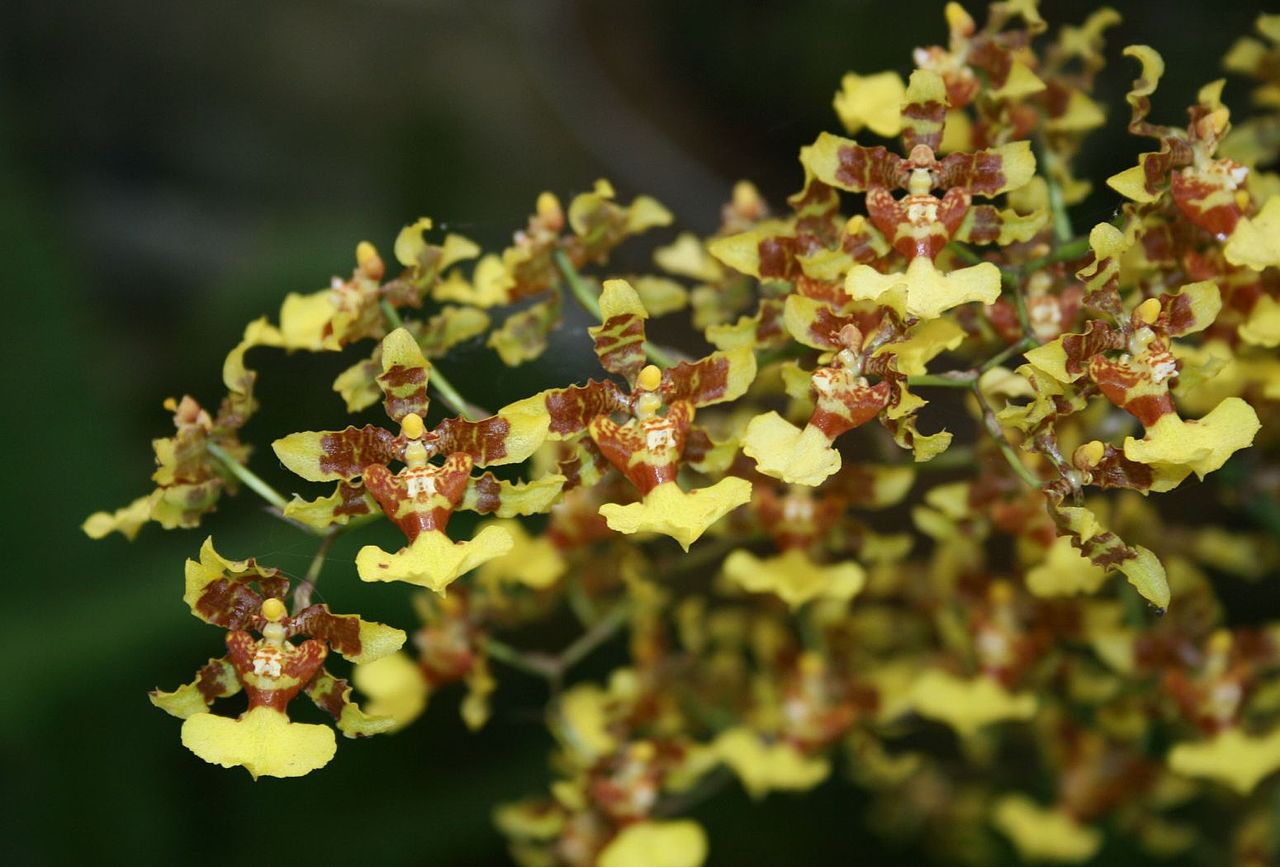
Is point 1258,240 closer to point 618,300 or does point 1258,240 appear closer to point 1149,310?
point 1149,310

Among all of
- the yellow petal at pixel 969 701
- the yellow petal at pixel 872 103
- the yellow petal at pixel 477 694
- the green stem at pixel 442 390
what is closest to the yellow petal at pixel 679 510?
the green stem at pixel 442 390

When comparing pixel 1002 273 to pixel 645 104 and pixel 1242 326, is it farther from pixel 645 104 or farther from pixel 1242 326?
pixel 645 104

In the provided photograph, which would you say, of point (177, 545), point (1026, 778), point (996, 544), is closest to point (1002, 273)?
point (1026, 778)

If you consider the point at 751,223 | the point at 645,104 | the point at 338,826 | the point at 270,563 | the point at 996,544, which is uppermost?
the point at 645,104

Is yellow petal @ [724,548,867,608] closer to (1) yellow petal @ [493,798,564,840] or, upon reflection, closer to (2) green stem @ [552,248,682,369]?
(2) green stem @ [552,248,682,369]

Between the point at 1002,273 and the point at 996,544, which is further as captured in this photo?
the point at 996,544

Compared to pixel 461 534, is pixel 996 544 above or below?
above

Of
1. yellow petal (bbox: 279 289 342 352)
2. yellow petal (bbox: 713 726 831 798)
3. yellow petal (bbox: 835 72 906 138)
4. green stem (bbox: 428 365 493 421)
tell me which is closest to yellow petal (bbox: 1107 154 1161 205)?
yellow petal (bbox: 835 72 906 138)
